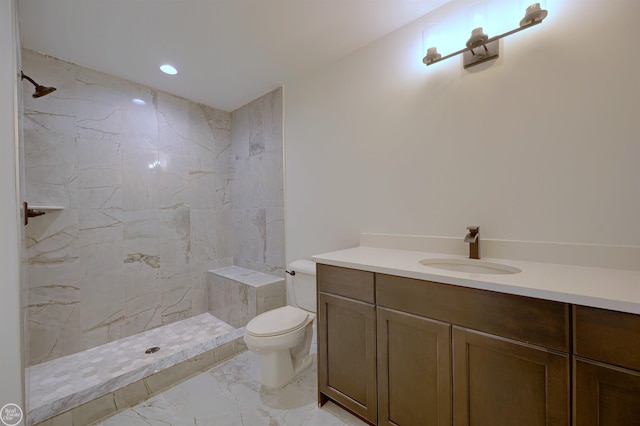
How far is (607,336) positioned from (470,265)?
0.64 meters

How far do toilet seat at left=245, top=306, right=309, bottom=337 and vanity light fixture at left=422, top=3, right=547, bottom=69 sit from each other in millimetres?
1863

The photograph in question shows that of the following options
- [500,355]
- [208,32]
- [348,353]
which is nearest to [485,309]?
[500,355]

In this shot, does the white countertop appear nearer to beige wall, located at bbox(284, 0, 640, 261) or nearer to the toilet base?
beige wall, located at bbox(284, 0, 640, 261)

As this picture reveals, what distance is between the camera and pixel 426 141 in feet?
5.41

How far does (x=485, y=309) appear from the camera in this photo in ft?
3.16

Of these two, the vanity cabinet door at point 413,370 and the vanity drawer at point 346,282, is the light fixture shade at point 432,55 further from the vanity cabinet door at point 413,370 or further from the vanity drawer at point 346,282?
the vanity cabinet door at point 413,370

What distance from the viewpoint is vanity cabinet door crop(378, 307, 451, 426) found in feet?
3.48

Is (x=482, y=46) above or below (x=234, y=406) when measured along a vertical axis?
above

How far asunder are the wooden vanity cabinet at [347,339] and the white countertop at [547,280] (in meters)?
0.11

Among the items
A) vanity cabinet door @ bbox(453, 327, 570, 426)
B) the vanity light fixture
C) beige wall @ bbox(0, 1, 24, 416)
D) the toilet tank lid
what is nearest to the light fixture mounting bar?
the vanity light fixture

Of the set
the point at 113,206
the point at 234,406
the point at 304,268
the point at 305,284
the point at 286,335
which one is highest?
the point at 113,206

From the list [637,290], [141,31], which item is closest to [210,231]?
[141,31]

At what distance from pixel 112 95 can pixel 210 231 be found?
1566mm

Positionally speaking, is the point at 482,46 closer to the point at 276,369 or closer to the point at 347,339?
the point at 347,339
